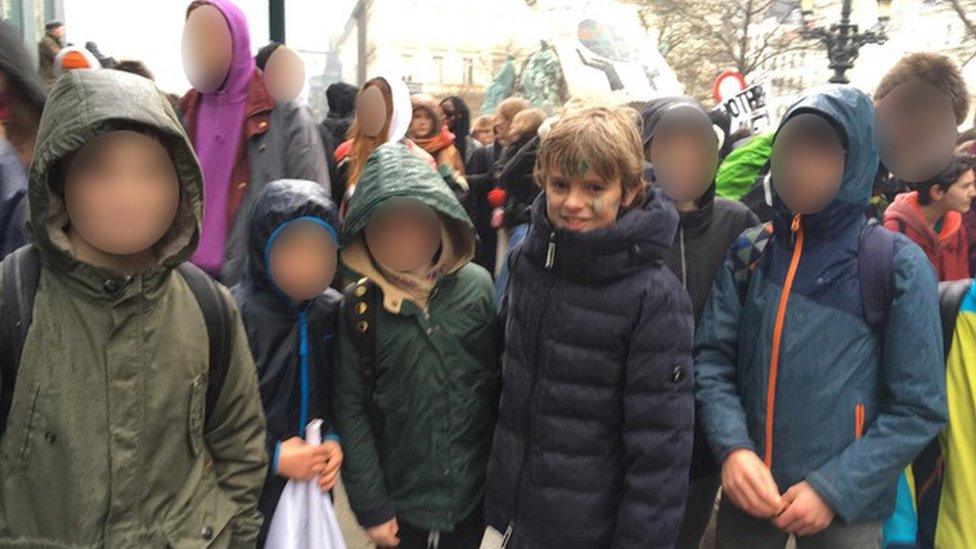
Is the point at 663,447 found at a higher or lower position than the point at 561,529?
higher

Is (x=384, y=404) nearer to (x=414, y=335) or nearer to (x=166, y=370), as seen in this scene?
(x=414, y=335)

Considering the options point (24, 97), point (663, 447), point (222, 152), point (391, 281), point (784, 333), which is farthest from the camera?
point (222, 152)

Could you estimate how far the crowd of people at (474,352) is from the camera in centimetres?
168

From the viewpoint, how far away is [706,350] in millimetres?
2463

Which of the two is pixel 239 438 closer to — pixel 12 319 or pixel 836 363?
pixel 12 319

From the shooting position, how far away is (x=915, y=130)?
284 cm

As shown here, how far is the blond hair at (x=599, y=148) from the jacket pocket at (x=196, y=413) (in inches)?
43.1

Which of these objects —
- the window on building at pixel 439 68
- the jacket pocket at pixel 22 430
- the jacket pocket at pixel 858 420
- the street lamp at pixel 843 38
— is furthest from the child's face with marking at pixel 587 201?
the window on building at pixel 439 68

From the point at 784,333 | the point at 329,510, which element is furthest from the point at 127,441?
the point at 784,333

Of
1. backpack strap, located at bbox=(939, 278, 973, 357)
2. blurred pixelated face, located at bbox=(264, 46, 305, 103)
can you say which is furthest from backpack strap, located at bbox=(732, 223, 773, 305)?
blurred pixelated face, located at bbox=(264, 46, 305, 103)

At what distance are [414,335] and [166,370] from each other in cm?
78

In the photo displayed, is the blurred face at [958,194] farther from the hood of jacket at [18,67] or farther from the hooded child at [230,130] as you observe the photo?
the hood of jacket at [18,67]

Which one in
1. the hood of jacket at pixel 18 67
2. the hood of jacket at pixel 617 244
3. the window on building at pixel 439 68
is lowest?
the window on building at pixel 439 68

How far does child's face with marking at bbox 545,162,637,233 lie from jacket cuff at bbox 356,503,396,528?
1.00m
